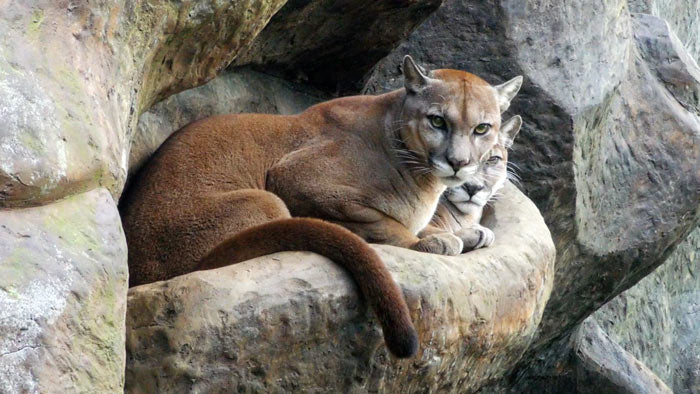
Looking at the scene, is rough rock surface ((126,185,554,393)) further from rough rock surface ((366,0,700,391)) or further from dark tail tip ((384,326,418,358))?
rough rock surface ((366,0,700,391))

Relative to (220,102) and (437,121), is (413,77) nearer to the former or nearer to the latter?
(437,121)

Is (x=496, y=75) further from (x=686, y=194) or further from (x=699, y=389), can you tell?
(x=699, y=389)

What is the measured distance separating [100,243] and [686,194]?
579 cm

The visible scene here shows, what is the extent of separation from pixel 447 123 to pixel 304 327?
73.5 inches

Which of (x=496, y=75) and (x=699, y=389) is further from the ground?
(x=496, y=75)

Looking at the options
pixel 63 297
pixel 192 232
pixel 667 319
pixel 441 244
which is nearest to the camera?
pixel 63 297

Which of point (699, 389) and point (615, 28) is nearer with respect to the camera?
point (615, 28)

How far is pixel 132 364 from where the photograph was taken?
3.84 meters

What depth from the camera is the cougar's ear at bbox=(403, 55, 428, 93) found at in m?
5.72

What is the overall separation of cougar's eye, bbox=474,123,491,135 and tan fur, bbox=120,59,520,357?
34 mm

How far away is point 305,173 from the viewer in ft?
18.0

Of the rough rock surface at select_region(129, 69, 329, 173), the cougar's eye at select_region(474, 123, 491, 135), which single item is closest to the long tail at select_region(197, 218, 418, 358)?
the rough rock surface at select_region(129, 69, 329, 173)

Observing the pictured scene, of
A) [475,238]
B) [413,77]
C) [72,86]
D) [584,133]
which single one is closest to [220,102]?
[413,77]

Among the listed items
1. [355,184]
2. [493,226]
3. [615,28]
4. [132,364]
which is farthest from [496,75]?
[132,364]
